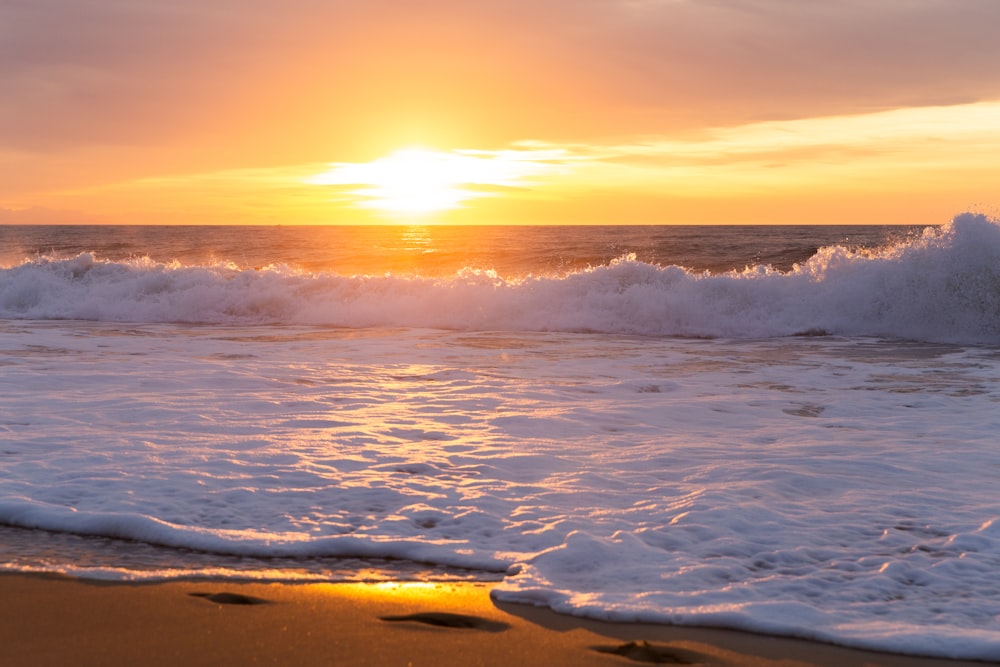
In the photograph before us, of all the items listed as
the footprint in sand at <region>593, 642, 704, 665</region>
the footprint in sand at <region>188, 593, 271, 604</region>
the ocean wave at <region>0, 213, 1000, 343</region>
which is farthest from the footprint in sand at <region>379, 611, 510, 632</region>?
the ocean wave at <region>0, 213, 1000, 343</region>

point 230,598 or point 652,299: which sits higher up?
point 652,299

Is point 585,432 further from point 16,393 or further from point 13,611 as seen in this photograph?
point 16,393

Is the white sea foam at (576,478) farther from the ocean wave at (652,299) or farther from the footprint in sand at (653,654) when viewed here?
the ocean wave at (652,299)

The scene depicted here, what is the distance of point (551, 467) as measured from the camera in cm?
569

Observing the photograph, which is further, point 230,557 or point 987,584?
point 230,557

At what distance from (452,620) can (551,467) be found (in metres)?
2.41

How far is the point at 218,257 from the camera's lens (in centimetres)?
3894

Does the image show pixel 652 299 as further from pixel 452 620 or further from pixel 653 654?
pixel 653 654

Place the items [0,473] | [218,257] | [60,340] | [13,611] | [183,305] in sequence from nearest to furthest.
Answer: [13,611], [0,473], [60,340], [183,305], [218,257]

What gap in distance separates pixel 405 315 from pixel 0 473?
11303 mm

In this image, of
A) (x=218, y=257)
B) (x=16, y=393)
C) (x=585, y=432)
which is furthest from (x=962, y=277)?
(x=218, y=257)

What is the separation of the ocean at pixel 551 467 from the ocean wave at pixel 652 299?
38 cm

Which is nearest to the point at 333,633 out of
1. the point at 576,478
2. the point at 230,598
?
the point at 230,598

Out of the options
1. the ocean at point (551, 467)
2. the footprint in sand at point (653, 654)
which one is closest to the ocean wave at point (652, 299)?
the ocean at point (551, 467)
